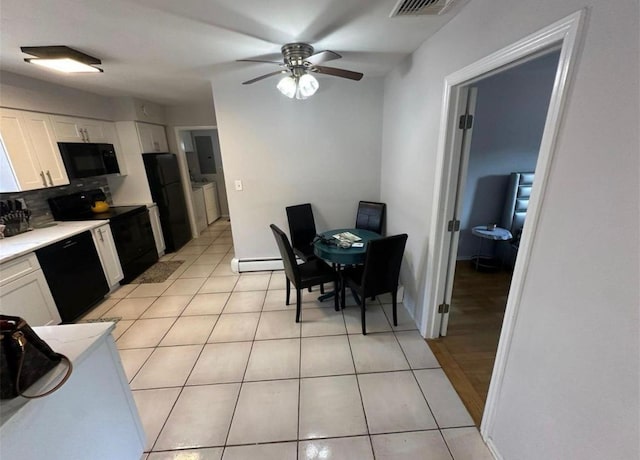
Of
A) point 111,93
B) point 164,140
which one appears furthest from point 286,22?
point 164,140

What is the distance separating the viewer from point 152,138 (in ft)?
13.6

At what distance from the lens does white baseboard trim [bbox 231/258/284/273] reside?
12.0 ft

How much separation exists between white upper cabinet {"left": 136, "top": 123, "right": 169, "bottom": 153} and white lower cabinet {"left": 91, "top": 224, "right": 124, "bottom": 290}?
149 cm

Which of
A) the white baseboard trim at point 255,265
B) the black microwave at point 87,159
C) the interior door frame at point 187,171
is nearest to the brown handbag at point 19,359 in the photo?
the white baseboard trim at point 255,265

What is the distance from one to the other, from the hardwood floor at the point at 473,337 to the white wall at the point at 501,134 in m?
0.80

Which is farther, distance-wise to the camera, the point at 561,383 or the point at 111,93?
the point at 111,93

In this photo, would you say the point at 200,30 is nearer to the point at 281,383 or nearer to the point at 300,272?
the point at 300,272

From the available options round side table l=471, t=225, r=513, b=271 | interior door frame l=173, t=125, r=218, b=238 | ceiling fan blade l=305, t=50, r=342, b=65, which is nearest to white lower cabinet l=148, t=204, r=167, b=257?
interior door frame l=173, t=125, r=218, b=238

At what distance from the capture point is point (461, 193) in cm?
190

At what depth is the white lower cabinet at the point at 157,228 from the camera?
4.08 meters

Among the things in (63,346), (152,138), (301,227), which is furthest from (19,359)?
(152,138)

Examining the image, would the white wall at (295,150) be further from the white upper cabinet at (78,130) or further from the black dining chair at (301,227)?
the white upper cabinet at (78,130)

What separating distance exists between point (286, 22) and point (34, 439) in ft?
7.44

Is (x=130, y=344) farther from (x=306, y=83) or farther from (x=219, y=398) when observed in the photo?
(x=306, y=83)
